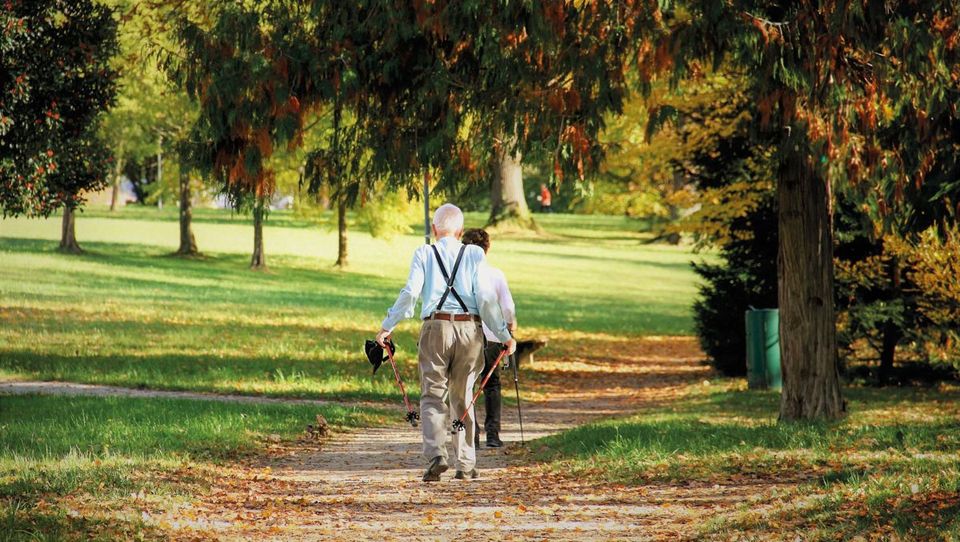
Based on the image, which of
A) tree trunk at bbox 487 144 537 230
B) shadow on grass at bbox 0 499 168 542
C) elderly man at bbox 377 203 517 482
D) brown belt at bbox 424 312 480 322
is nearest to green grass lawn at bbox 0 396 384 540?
shadow on grass at bbox 0 499 168 542

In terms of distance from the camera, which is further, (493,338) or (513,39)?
(493,338)

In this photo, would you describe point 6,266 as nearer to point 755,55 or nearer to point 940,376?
point 940,376

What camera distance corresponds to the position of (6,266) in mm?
36500

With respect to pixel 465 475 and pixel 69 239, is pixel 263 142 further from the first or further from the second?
pixel 69 239

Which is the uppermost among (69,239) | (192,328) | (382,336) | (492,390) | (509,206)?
(509,206)

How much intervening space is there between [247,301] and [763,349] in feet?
53.4

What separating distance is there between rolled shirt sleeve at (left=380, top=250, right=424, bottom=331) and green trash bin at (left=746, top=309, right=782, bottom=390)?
1039 cm

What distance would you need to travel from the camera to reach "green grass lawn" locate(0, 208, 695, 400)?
20.0m

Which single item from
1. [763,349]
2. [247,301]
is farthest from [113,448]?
[247,301]

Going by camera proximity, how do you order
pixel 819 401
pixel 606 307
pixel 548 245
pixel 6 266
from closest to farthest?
pixel 819 401 < pixel 6 266 < pixel 606 307 < pixel 548 245

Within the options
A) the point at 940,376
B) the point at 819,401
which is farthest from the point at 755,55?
the point at 940,376

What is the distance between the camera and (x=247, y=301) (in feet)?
106

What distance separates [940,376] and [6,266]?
85.0 feet

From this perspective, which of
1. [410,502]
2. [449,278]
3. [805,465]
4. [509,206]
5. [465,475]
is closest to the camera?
[410,502]
